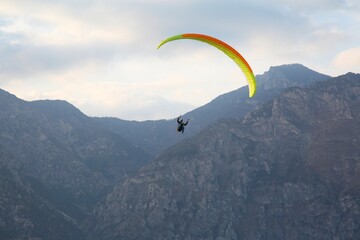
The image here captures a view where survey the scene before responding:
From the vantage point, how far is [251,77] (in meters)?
52.2

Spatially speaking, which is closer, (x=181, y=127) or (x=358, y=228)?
(x=181, y=127)

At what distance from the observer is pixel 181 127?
171 feet

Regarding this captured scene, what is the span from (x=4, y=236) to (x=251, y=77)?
16819 cm

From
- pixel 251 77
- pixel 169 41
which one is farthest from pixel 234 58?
pixel 169 41

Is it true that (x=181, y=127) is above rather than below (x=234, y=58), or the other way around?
below

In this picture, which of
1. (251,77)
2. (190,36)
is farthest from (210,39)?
(251,77)

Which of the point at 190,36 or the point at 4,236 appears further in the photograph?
the point at 4,236

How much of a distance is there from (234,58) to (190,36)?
5.04 m

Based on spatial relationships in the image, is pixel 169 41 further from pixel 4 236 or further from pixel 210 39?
pixel 4 236

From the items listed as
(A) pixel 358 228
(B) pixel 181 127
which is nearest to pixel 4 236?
(A) pixel 358 228

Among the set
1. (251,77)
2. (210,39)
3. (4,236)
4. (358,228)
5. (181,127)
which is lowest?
(358,228)

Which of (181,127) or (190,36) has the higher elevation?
(190,36)

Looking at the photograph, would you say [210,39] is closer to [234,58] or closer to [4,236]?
[234,58]

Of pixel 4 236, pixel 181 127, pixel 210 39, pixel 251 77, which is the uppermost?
pixel 210 39
